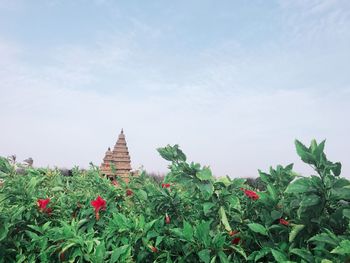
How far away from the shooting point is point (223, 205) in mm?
2545

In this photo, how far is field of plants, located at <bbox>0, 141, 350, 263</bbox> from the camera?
2.08 meters

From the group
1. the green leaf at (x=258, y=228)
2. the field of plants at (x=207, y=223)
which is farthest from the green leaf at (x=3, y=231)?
the green leaf at (x=258, y=228)

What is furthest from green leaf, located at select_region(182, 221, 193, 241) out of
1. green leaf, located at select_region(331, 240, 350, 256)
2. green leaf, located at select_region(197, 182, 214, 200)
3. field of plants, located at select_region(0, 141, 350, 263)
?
green leaf, located at select_region(331, 240, 350, 256)

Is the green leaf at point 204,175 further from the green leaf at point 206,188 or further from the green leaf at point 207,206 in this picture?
the green leaf at point 207,206

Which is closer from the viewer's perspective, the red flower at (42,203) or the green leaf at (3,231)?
the green leaf at (3,231)

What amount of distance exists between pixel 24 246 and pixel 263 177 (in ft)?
6.56

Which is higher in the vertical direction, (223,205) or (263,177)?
(263,177)

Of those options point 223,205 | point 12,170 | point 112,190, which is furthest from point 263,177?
point 12,170

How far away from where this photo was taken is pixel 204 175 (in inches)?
95.0

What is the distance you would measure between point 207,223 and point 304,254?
561mm

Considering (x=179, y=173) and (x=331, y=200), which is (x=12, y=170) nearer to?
(x=179, y=173)

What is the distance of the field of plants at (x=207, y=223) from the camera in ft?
6.84

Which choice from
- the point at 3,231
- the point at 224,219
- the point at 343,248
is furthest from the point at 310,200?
the point at 3,231

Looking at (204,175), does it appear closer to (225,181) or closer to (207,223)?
(225,181)
